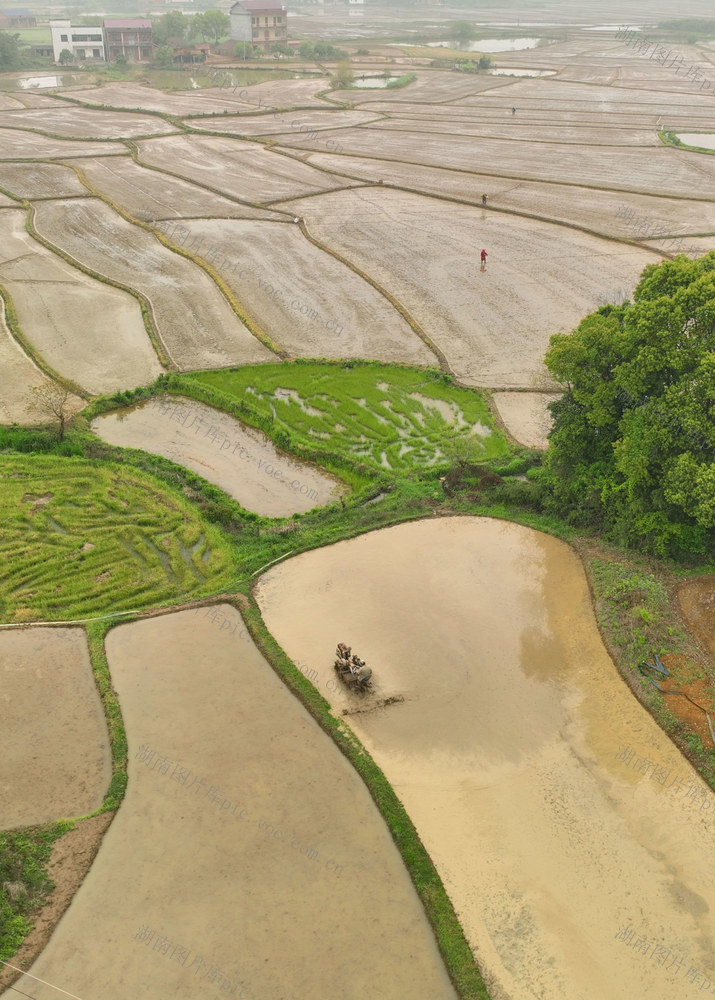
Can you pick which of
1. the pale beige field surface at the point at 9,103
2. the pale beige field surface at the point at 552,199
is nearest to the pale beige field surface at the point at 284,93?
the pale beige field surface at the point at 9,103

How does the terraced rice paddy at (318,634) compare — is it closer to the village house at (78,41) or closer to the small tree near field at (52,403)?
the small tree near field at (52,403)

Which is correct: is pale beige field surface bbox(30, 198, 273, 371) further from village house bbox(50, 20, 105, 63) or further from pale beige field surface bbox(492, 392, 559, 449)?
village house bbox(50, 20, 105, 63)

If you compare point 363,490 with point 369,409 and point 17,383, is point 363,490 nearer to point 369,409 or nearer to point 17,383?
point 369,409

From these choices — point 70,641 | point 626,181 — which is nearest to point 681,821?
point 70,641

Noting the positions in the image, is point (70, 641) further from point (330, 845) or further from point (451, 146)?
point (451, 146)

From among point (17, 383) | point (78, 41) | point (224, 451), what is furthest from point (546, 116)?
point (78, 41)
